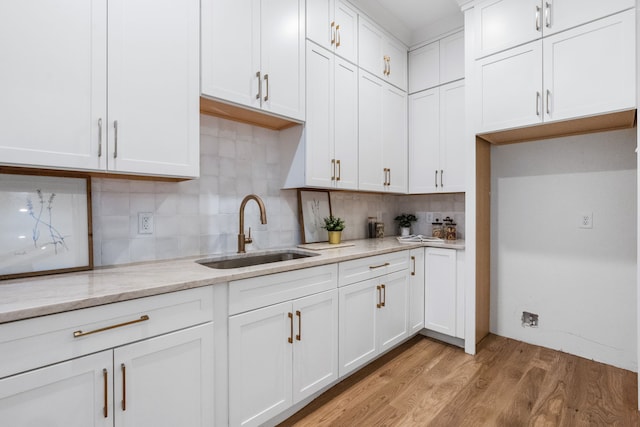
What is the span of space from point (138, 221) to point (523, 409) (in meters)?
2.45

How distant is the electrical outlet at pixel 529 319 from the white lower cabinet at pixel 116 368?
260cm

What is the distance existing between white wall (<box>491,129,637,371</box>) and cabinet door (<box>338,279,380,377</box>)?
136 centimetres

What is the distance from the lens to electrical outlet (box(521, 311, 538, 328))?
105 inches

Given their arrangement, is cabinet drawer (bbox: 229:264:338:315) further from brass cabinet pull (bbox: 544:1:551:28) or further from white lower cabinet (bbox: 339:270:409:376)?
brass cabinet pull (bbox: 544:1:551:28)

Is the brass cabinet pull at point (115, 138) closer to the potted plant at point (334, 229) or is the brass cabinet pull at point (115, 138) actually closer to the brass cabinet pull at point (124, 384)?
the brass cabinet pull at point (124, 384)

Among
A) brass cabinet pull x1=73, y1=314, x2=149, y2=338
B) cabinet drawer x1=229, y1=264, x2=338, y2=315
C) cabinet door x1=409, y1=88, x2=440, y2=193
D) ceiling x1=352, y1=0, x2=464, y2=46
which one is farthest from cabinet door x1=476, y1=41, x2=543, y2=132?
brass cabinet pull x1=73, y1=314, x2=149, y2=338

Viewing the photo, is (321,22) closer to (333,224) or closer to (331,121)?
(331,121)

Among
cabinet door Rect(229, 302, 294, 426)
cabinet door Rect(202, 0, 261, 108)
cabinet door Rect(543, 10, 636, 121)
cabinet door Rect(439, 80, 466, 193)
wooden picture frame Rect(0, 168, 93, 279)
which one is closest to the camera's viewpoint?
wooden picture frame Rect(0, 168, 93, 279)

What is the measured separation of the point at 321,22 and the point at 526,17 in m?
1.43

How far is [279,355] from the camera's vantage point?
165 cm

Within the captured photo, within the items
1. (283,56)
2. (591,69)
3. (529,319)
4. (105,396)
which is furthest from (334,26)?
(529,319)

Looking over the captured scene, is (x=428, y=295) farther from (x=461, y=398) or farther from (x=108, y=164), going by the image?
(x=108, y=164)

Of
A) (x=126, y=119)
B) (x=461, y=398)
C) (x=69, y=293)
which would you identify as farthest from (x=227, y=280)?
(x=461, y=398)

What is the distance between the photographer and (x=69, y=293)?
1114mm
